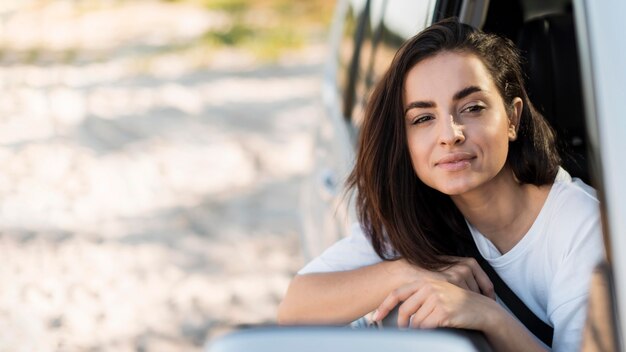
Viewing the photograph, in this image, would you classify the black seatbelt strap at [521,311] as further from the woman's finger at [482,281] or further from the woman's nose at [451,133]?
the woman's nose at [451,133]

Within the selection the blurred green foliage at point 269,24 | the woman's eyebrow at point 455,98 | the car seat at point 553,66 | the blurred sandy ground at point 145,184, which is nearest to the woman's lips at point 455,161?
the woman's eyebrow at point 455,98

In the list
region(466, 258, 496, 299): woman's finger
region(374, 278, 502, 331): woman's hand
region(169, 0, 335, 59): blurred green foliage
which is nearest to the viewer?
region(374, 278, 502, 331): woman's hand

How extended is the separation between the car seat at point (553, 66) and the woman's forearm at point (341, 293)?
105 cm

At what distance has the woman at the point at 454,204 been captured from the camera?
1961 millimetres

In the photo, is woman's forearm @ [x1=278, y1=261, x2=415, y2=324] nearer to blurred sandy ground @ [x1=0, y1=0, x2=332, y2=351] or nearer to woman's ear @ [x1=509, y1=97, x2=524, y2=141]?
woman's ear @ [x1=509, y1=97, x2=524, y2=141]

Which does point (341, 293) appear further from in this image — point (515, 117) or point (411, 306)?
point (515, 117)

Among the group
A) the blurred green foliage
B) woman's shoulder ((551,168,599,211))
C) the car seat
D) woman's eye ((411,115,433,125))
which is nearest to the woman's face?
woman's eye ((411,115,433,125))

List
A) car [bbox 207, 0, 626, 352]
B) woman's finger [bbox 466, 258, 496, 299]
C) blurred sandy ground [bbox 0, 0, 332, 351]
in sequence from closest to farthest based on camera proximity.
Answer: car [bbox 207, 0, 626, 352]
woman's finger [bbox 466, 258, 496, 299]
blurred sandy ground [bbox 0, 0, 332, 351]

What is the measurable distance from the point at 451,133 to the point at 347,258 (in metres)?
0.39

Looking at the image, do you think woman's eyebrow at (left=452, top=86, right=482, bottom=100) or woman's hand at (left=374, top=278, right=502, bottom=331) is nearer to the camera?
woman's hand at (left=374, top=278, right=502, bottom=331)

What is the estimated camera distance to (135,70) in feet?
36.9

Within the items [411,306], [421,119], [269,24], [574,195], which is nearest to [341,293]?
[411,306]

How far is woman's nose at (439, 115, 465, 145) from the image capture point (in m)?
1.98

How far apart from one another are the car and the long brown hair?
16 cm
